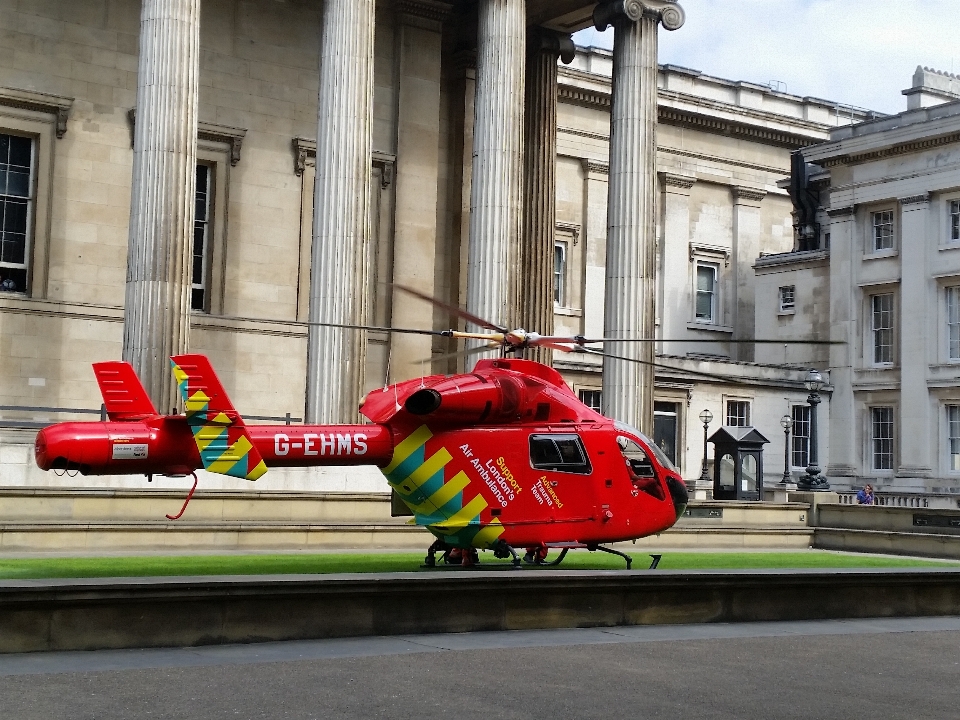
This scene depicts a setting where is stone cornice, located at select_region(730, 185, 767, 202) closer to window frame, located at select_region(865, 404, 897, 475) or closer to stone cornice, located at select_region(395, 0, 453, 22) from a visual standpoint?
window frame, located at select_region(865, 404, 897, 475)

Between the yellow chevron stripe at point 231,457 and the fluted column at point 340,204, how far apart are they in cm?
1222

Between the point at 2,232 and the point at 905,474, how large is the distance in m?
36.6

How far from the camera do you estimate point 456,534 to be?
19.0m

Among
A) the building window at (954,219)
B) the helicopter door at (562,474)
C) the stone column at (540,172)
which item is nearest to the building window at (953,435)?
the building window at (954,219)

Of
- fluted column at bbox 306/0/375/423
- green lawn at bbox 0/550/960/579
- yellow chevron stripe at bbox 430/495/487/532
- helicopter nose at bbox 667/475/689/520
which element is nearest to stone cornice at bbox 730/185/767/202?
fluted column at bbox 306/0/375/423

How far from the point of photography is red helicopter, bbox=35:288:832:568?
651 inches

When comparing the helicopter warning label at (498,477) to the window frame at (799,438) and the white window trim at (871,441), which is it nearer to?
the window frame at (799,438)

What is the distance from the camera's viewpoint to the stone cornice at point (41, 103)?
3188 cm

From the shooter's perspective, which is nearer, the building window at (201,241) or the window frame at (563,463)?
the window frame at (563,463)

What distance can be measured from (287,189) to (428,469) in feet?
62.1

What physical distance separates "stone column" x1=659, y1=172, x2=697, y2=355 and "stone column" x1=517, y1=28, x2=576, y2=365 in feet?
64.8

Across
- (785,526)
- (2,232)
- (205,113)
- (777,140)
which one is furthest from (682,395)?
(2,232)

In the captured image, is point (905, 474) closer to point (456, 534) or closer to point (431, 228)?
point (431, 228)

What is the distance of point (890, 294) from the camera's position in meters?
56.1
